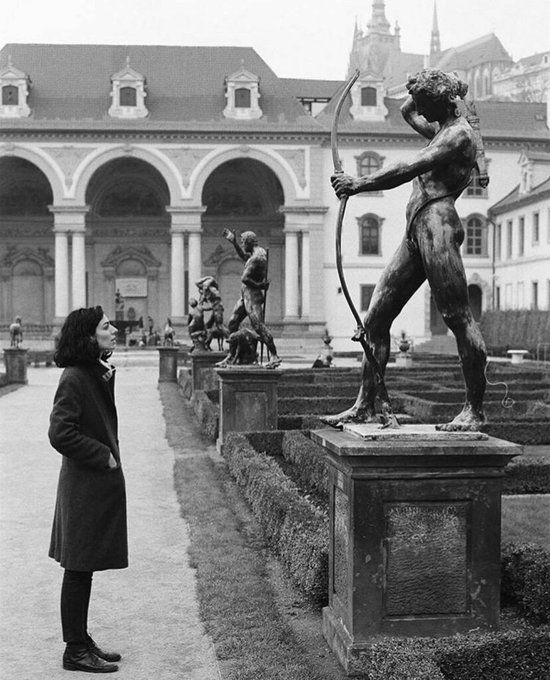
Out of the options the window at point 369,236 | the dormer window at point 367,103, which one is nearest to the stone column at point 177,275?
the window at point 369,236

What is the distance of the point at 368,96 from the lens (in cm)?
4931

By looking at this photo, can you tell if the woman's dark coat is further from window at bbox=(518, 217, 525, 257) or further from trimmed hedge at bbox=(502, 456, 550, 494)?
window at bbox=(518, 217, 525, 257)

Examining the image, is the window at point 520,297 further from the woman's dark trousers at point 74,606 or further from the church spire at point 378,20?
the church spire at point 378,20

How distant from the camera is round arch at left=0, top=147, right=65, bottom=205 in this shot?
151 feet

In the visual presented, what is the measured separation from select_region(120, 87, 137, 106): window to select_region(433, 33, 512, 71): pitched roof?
219 feet

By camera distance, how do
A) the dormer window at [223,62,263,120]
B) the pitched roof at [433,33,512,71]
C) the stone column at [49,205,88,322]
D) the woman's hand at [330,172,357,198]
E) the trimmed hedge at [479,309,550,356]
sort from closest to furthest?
1. the woman's hand at [330,172,357,198]
2. the trimmed hedge at [479,309,550,356]
3. the stone column at [49,205,88,322]
4. the dormer window at [223,62,263,120]
5. the pitched roof at [433,33,512,71]

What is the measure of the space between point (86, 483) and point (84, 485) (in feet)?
0.05

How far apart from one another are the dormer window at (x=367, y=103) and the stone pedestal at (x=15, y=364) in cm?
2920

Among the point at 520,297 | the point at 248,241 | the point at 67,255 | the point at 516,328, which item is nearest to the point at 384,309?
the point at 248,241

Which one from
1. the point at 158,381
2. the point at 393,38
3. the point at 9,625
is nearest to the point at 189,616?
the point at 9,625

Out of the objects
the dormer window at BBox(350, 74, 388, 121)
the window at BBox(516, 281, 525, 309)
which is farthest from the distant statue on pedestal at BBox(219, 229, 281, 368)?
the dormer window at BBox(350, 74, 388, 121)

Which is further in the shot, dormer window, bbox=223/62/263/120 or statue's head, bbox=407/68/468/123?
dormer window, bbox=223/62/263/120

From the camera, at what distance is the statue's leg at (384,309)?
5.27 meters

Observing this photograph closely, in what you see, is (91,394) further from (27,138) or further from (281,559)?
(27,138)
